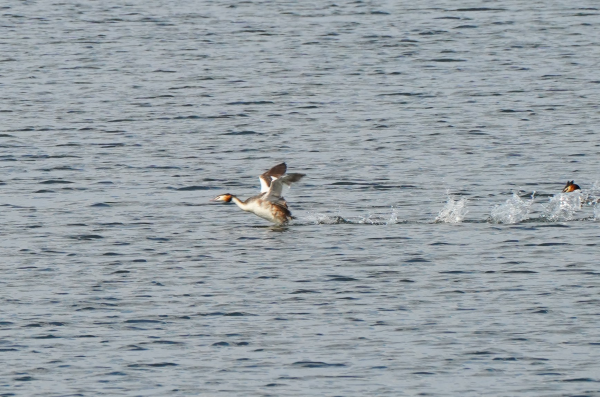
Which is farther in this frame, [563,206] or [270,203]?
[563,206]

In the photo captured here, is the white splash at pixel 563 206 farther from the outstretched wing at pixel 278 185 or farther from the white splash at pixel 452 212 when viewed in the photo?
the outstretched wing at pixel 278 185

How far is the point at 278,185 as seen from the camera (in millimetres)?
23031

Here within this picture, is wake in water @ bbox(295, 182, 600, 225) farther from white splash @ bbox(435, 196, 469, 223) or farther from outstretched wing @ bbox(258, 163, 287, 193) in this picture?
outstretched wing @ bbox(258, 163, 287, 193)

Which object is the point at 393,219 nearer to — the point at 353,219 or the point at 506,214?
the point at 353,219

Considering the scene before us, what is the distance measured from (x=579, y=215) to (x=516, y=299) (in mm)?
6048

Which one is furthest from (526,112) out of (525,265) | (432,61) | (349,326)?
(349,326)

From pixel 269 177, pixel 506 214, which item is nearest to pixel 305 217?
pixel 269 177

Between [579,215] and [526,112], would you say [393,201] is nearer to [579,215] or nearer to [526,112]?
[579,215]

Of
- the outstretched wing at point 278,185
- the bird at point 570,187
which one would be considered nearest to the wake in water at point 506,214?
the bird at point 570,187

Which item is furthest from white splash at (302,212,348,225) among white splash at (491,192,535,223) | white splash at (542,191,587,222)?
white splash at (542,191,587,222)

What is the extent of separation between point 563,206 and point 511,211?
96 centimetres

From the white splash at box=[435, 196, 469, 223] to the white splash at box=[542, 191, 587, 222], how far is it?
1345mm

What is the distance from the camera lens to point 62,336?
1633cm

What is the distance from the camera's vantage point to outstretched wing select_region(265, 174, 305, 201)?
22663mm
